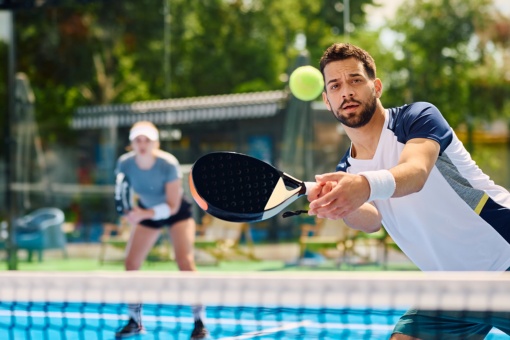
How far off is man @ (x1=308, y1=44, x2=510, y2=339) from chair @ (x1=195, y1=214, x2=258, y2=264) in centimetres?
716

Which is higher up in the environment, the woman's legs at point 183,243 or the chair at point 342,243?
the woman's legs at point 183,243

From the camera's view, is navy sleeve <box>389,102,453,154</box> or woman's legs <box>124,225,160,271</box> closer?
navy sleeve <box>389,102,453,154</box>

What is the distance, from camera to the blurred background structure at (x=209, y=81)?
945 centimetres

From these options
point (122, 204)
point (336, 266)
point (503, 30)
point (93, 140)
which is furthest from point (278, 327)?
point (93, 140)

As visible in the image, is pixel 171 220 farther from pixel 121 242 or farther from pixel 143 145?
pixel 121 242

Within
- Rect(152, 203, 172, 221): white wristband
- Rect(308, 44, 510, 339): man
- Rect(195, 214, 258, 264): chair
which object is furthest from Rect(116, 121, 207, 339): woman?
Rect(195, 214, 258, 264): chair

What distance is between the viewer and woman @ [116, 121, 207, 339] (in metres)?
5.64

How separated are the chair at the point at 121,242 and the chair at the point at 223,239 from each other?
42 centimetres

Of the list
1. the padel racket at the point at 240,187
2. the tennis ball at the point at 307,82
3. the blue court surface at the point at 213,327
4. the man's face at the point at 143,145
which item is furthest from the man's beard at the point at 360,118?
the tennis ball at the point at 307,82

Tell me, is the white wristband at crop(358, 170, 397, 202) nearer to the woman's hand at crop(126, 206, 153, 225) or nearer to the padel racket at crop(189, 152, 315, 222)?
the padel racket at crop(189, 152, 315, 222)

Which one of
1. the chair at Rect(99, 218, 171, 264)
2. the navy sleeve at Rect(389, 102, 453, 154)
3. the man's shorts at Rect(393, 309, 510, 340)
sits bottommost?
the chair at Rect(99, 218, 171, 264)

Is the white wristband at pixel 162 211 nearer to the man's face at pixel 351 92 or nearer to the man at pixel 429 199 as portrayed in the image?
the man at pixel 429 199

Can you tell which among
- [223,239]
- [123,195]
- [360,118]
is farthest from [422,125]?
[223,239]

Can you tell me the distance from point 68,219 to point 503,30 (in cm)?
608
